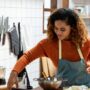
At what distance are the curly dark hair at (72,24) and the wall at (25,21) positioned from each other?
1.08 metres

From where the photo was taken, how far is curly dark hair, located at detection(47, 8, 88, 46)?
2168 mm

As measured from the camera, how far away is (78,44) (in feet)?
7.29

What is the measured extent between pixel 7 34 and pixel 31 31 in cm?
50

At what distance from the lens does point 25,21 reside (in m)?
3.52

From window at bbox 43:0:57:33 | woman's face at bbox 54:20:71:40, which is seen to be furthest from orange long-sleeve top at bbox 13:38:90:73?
window at bbox 43:0:57:33

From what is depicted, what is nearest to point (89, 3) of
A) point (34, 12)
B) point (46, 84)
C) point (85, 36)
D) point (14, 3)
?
point (34, 12)

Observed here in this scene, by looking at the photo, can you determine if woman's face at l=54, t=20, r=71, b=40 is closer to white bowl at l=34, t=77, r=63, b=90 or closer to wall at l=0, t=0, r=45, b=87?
white bowl at l=34, t=77, r=63, b=90

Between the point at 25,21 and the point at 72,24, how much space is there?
139 cm

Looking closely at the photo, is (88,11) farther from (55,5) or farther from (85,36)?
(85,36)

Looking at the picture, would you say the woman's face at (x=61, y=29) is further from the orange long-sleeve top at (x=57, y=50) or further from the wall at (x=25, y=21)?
the wall at (x=25, y=21)

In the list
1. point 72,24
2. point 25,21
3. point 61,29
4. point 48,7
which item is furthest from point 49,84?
point 48,7

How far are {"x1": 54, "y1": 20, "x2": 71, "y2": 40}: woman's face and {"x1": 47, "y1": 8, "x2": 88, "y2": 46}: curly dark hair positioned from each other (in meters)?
0.05

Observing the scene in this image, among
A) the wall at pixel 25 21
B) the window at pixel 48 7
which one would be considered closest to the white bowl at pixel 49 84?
the wall at pixel 25 21

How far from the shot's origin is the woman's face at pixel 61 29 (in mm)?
2090
